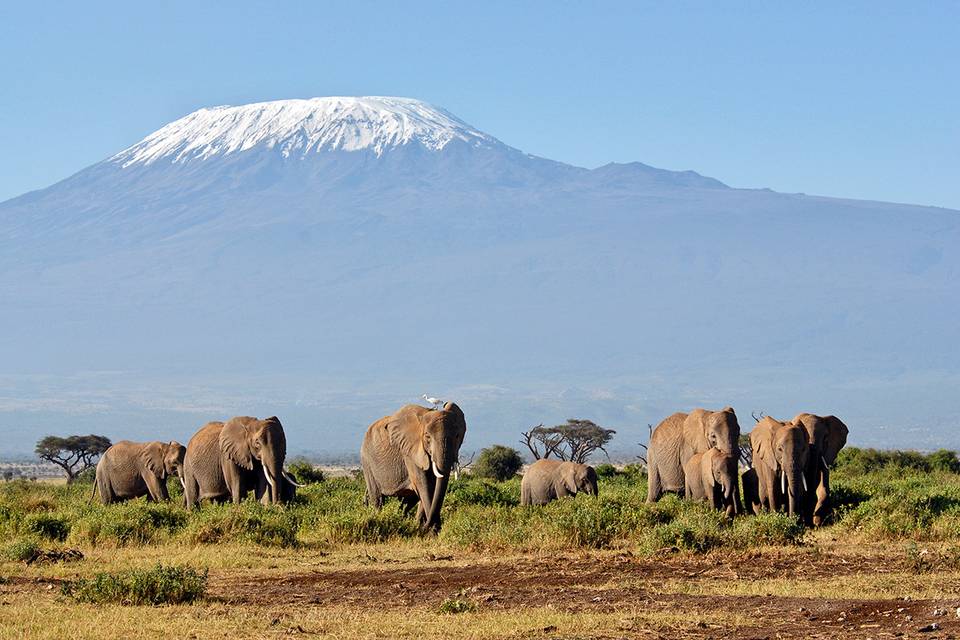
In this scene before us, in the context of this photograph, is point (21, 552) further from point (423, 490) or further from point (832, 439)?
point (832, 439)

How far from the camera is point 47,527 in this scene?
80.4 feet

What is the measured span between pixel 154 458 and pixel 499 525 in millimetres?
10807

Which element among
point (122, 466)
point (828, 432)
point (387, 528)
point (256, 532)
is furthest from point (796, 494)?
point (122, 466)

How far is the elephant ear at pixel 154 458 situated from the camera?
3109cm

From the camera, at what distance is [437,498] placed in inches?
940

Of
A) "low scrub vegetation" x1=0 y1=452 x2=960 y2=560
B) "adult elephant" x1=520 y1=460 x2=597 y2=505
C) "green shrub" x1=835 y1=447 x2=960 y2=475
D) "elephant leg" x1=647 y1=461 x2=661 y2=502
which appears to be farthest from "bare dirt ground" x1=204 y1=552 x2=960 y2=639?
"green shrub" x1=835 y1=447 x2=960 y2=475

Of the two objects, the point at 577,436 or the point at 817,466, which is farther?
the point at 577,436

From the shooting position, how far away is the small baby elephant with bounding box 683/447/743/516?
25.2m

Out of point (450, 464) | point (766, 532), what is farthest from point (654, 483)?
point (766, 532)

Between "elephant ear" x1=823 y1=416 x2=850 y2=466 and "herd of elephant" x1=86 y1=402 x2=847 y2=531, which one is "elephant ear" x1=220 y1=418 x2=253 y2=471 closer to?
"herd of elephant" x1=86 y1=402 x2=847 y2=531

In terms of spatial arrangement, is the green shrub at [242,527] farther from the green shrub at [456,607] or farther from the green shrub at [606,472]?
the green shrub at [606,472]

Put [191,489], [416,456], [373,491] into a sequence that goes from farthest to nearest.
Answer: [191,489] < [373,491] < [416,456]

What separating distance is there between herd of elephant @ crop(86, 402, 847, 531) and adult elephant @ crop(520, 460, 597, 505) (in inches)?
0.9

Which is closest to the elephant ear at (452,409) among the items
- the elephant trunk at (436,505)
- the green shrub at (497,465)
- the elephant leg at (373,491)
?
the elephant trunk at (436,505)
